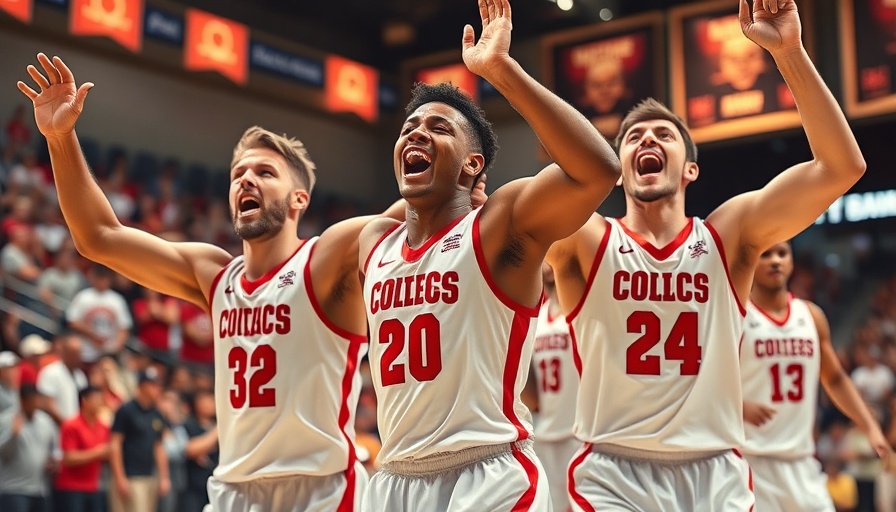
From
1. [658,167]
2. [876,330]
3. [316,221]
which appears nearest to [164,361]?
[316,221]

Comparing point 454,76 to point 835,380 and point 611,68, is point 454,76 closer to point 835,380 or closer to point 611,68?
point 611,68

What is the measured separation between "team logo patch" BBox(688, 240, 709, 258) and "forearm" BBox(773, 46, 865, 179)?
650mm

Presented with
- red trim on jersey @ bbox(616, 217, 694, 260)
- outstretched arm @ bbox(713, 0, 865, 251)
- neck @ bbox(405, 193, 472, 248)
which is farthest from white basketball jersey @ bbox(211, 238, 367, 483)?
outstretched arm @ bbox(713, 0, 865, 251)

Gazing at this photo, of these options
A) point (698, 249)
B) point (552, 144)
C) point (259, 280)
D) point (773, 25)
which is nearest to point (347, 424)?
point (259, 280)

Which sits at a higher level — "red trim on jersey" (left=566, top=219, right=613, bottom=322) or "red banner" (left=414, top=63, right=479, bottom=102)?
"red banner" (left=414, top=63, right=479, bottom=102)

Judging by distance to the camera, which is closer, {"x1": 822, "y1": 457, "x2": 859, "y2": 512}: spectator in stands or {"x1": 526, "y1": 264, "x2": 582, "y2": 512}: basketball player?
{"x1": 526, "y1": 264, "x2": 582, "y2": 512}: basketball player

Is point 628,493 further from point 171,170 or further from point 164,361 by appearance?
point 171,170

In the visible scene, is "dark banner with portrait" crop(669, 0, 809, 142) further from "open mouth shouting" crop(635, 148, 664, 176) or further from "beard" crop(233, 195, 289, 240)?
"beard" crop(233, 195, 289, 240)

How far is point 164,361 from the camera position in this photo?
11.6 m

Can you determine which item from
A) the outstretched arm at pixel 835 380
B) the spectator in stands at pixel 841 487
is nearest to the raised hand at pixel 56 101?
the outstretched arm at pixel 835 380

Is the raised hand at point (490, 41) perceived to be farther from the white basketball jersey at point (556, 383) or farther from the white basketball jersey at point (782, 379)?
the white basketball jersey at point (556, 383)

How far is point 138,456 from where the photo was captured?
9172mm

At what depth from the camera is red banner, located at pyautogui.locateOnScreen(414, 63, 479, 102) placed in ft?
48.1

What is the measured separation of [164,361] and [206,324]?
4.15 ft
